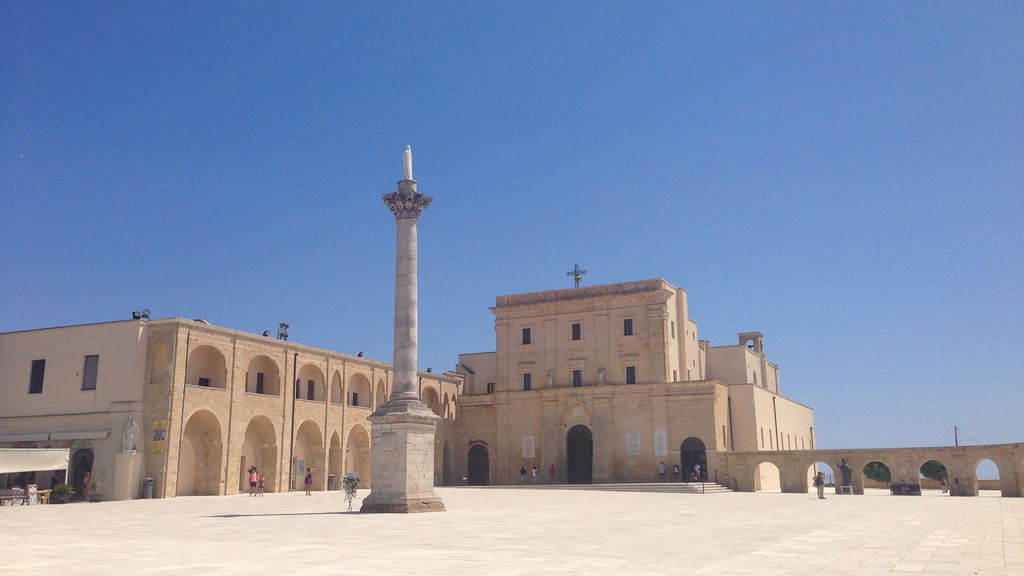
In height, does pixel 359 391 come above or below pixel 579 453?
above

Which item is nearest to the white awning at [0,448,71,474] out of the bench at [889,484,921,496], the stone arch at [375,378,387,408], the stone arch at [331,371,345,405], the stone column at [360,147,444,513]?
the stone arch at [331,371,345,405]

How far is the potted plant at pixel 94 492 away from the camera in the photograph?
33219 millimetres

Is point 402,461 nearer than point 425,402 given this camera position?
Yes

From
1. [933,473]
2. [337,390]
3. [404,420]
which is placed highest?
[337,390]

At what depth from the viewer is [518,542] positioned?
1477cm

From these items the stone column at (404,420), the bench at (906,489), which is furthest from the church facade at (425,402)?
the stone column at (404,420)

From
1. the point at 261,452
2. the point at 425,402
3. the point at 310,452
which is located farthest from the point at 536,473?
the point at 261,452

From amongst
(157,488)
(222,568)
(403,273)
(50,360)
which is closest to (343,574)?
(222,568)

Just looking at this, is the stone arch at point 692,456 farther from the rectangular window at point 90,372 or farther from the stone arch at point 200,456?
the rectangular window at point 90,372

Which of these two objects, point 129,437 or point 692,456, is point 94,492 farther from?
point 692,456

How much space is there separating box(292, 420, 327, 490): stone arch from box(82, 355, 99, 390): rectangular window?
11033mm

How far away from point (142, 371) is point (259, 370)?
7.45 m

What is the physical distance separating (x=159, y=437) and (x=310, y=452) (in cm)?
1125

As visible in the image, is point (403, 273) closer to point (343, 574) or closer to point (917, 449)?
point (343, 574)
